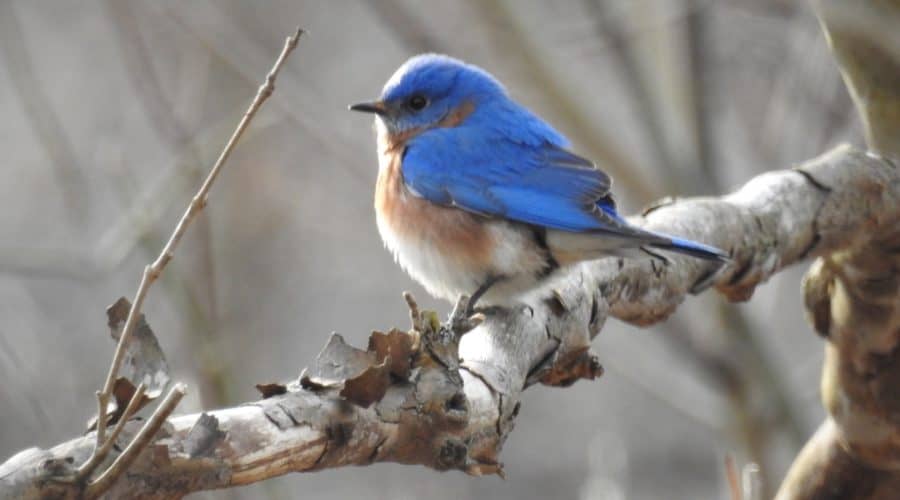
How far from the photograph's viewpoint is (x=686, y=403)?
6246mm

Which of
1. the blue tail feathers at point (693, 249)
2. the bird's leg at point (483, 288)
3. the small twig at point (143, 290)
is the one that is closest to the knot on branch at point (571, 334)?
the blue tail feathers at point (693, 249)

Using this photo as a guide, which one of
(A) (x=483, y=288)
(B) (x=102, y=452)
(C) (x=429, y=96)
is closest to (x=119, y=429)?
(B) (x=102, y=452)

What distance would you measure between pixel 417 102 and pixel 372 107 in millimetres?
149

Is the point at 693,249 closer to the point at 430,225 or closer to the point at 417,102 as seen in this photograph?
the point at 430,225

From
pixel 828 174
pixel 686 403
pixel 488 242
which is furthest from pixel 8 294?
pixel 828 174

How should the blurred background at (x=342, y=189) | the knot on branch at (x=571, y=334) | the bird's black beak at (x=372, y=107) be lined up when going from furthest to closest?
1. the blurred background at (x=342, y=189)
2. the bird's black beak at (x=372, y=107)
3. the knot on branch at (x=571, y=334)

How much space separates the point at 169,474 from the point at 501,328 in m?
1.17

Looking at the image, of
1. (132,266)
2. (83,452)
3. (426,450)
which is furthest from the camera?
(132,266)

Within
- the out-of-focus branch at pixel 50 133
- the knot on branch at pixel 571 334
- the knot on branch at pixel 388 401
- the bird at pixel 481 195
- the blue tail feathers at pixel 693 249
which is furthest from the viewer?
the out-of-focus branch at pixel 50 133

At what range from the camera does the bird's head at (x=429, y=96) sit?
4.23 m

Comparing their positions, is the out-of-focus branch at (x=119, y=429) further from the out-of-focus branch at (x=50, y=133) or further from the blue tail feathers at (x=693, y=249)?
the out-of-focus branch at (x=50, y=133)

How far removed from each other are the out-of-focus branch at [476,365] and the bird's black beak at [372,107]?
91 cm

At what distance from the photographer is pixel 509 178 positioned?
3848 millimetres

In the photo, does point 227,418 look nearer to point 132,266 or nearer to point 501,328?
point 501,328
